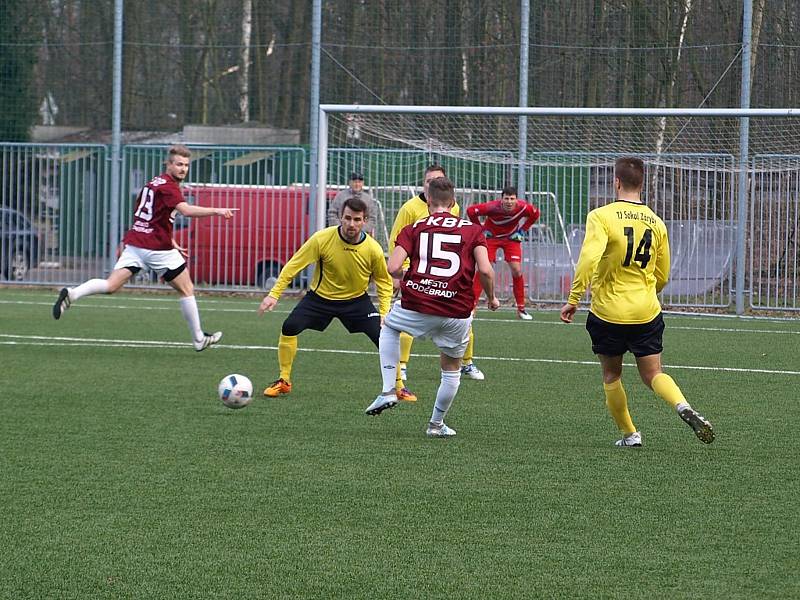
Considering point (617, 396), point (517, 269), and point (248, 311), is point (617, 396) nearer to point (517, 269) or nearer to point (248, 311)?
point (517, 269)

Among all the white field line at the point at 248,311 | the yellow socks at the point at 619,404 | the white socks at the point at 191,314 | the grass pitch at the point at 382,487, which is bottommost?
the grass pitch at the point at 382,487

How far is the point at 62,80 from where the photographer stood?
2367cm

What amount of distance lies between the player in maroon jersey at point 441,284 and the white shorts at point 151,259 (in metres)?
4.34

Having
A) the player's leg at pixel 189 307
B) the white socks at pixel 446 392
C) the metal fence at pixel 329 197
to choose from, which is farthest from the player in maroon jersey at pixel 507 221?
the white socks at pixel 446 392

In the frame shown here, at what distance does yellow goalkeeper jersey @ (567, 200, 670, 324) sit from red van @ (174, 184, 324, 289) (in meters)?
12.9

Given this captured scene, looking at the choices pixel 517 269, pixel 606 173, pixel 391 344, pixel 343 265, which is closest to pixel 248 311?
pixel 517 269

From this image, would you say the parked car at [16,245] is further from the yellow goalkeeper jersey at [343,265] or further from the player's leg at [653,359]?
the player's leg at [653,359]

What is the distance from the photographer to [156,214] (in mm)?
11430

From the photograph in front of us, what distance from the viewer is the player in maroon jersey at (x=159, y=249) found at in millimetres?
11289

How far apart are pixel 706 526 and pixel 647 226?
2.10m

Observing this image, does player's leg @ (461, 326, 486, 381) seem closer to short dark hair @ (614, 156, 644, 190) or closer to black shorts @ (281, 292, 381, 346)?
black shorts @ (281, 292, 381, 346)

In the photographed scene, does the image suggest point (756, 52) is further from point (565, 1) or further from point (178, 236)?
point (178, 236)

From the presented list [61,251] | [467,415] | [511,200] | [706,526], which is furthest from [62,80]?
[706,526]

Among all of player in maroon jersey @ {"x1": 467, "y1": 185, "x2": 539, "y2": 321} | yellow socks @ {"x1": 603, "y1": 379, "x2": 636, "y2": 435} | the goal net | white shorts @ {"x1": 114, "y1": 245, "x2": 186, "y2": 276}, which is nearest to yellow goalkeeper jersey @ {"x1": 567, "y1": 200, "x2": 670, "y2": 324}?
yellow socks @ {"x1": 603, "y1": 379, "x2": 636, "y2": 435}
